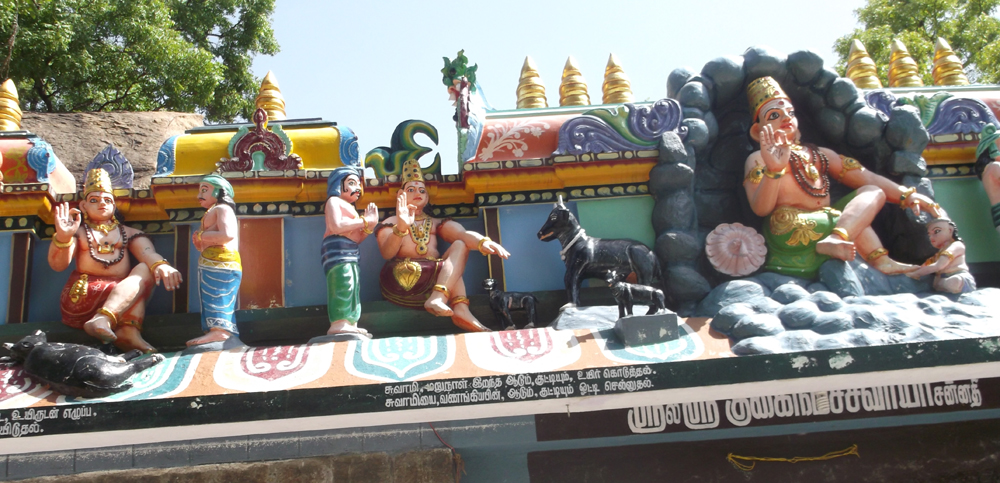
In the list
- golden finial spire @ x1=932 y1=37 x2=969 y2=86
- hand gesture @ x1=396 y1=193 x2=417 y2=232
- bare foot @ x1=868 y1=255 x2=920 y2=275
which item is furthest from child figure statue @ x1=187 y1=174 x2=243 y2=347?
golden finial spire @ x1=932 y1=37 x2=969 y2=86

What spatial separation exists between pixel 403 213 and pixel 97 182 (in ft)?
8.09

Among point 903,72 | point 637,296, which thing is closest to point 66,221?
point 637,296

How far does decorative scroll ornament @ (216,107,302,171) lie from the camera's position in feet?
23.5

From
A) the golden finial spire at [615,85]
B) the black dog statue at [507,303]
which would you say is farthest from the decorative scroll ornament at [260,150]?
the golden finial spire at [615,85]

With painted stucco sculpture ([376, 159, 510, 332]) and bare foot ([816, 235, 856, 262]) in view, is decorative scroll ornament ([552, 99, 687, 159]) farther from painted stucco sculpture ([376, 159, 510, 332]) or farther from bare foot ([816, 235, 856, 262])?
bare foot ([816, 235, 856, 262])

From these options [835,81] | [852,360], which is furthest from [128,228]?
[835,81]

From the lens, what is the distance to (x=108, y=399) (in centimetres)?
537

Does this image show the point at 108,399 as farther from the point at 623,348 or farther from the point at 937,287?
the point at 937,287

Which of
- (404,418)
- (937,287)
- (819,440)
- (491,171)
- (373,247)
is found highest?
(491,171)

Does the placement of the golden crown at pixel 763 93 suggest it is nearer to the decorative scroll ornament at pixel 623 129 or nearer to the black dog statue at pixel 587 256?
the decorative scroll ornament at pixel 623 129

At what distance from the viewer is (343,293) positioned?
20.8ft

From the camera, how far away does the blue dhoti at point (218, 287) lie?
6273 mm

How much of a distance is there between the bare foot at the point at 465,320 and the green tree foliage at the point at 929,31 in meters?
10.8

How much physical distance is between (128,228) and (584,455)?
13.3 feet
